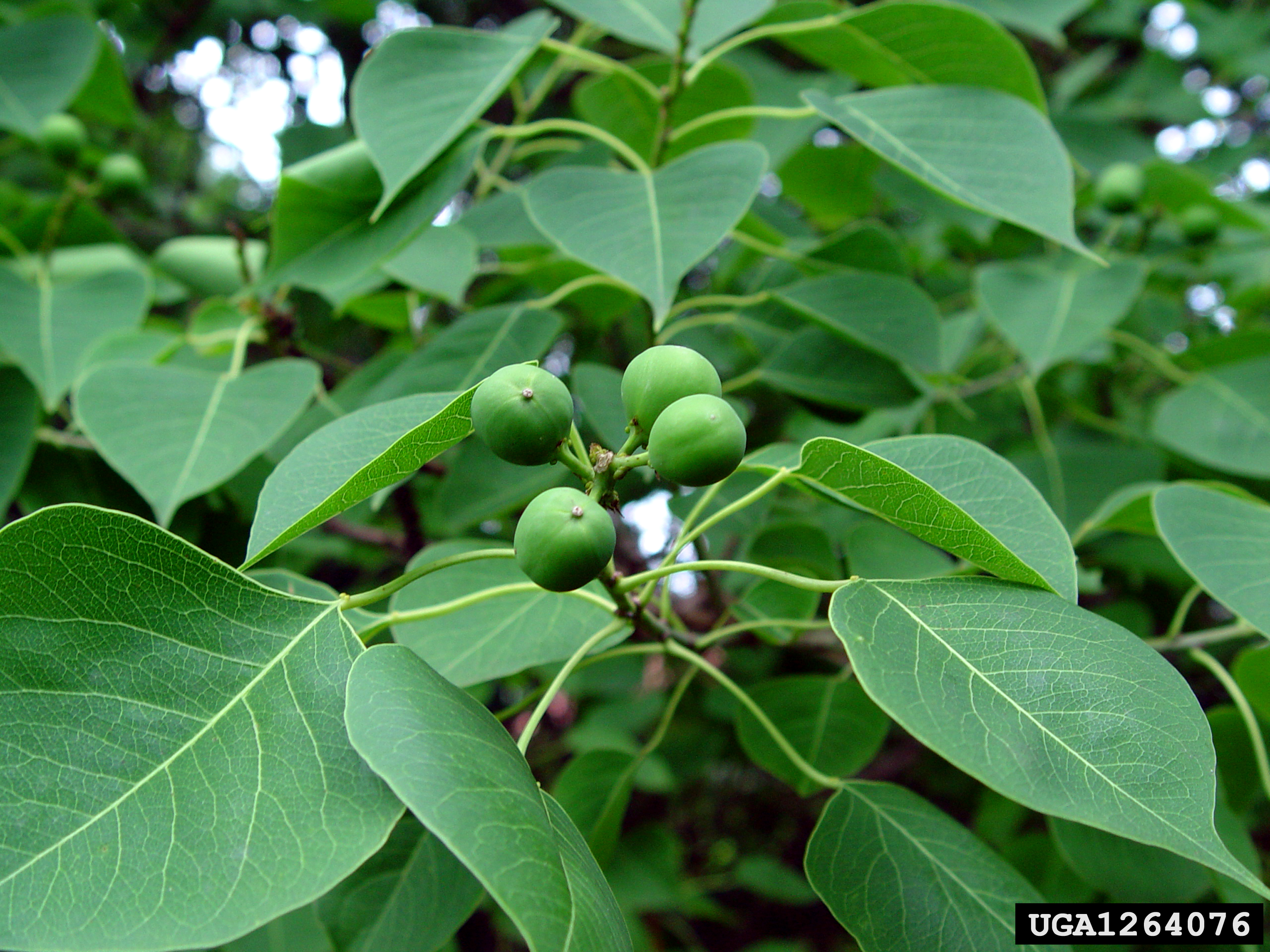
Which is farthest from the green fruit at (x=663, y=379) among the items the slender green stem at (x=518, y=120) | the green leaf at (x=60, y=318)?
the slender green stem at (x=518, y=120)

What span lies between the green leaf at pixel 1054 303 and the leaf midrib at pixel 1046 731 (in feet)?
2.66

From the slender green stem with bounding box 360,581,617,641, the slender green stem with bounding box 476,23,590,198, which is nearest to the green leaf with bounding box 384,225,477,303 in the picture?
the slender green stem with bounding box 476,23,590,198

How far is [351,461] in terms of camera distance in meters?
0.75

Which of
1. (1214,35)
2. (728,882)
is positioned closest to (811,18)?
(1214,35)

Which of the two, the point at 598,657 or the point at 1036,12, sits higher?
the point at 1036,12

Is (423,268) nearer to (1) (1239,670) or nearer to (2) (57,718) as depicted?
(2) (57,718)

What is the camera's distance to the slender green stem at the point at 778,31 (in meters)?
1.32

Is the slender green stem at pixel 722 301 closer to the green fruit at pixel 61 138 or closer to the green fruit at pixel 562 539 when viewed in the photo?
the green fruit at pixel 562 539

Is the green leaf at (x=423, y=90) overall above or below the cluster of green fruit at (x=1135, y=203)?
above

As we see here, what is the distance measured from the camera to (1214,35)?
277 cm

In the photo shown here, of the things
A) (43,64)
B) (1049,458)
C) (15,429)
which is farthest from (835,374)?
(43,64)

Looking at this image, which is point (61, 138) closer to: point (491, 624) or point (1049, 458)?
point (491, 624)

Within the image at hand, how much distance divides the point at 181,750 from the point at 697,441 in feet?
1.46

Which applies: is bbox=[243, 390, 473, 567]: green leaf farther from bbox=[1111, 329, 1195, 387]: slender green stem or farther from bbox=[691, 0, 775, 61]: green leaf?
bbox=[1111, 329, 1195, 387]: slender green stem
